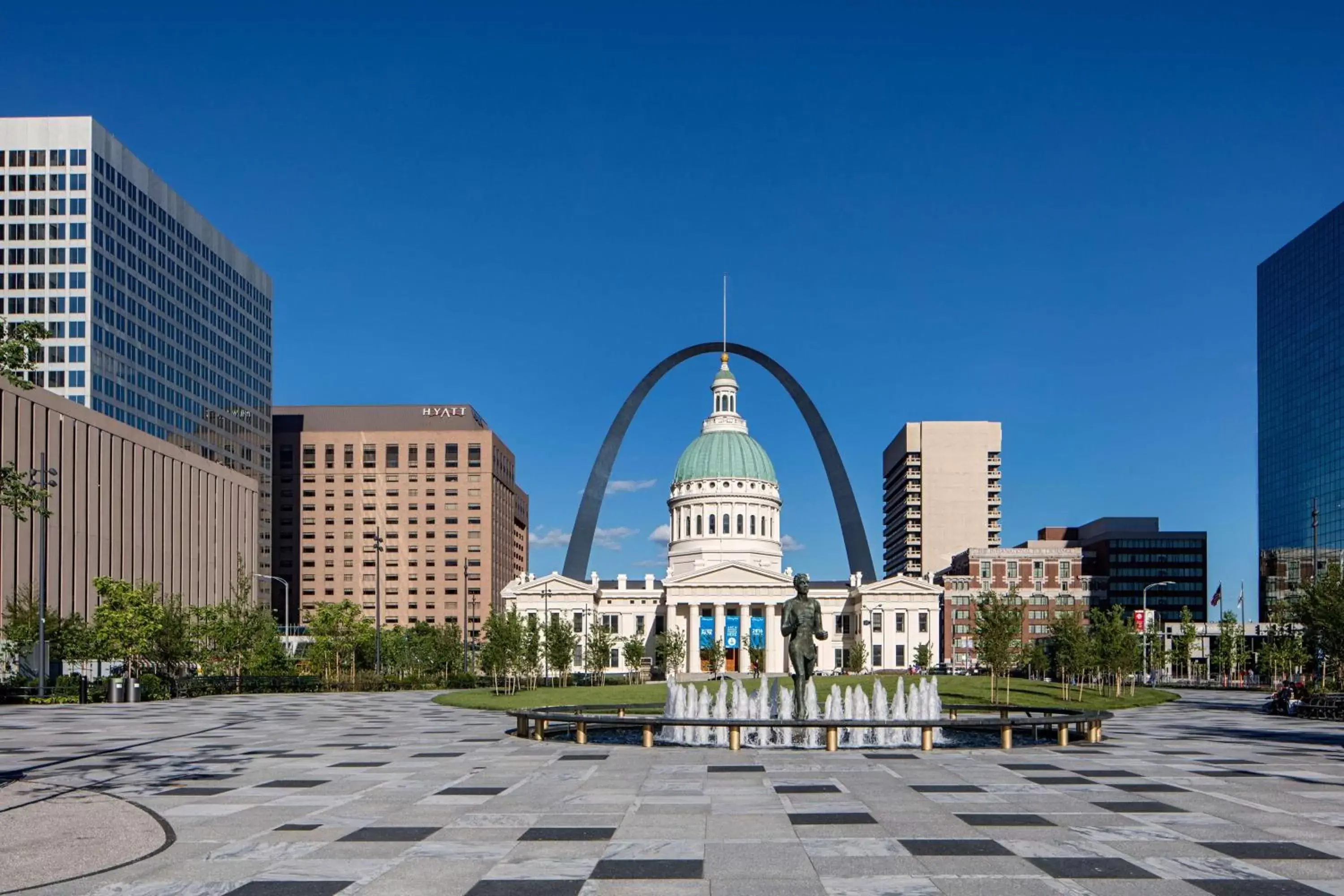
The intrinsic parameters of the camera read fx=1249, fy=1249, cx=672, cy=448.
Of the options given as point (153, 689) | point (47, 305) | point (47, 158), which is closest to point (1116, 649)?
point (153, 689)

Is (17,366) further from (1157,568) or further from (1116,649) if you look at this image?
(1157,568)

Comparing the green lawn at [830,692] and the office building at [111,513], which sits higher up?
the office building at [111,513]

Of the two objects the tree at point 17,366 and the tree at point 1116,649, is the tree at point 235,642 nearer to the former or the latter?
the tree at point 1116,649

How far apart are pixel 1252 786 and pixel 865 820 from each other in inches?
378

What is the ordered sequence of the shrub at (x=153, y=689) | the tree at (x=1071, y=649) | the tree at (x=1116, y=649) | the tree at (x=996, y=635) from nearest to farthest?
the shrub at (x=153, y=689)
the tree at (x=996, y=635)
the tree at (x=1116, y=649)
the tree at (x=1071, y=649)

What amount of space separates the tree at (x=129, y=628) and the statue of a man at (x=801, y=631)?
165 ft

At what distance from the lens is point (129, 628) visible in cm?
7550

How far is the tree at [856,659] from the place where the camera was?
426ft

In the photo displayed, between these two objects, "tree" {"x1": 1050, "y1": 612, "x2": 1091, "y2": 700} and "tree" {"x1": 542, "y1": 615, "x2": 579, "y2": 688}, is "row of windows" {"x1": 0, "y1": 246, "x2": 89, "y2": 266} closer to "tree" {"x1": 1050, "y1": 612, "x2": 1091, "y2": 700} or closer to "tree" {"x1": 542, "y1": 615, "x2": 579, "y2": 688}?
"tree" {"x1": 542, "y1": 615, "x2": 579, "y2": 688}

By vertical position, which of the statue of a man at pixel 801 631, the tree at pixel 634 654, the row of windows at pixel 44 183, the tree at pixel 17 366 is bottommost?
the tree at pixel 634 654

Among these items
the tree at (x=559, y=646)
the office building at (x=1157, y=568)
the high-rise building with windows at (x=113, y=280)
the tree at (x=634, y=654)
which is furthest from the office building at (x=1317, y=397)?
the high-rise building with windows at (x=113, y=280)

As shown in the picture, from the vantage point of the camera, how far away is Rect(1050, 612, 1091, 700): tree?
248ft

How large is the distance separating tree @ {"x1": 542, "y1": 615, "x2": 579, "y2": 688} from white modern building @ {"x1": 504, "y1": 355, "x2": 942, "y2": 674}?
1708 inches

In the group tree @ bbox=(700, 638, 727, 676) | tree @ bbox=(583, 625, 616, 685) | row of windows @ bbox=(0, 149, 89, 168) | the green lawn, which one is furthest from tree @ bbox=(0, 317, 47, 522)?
row of windows @ bbox=(0, 149, 89, 168)
